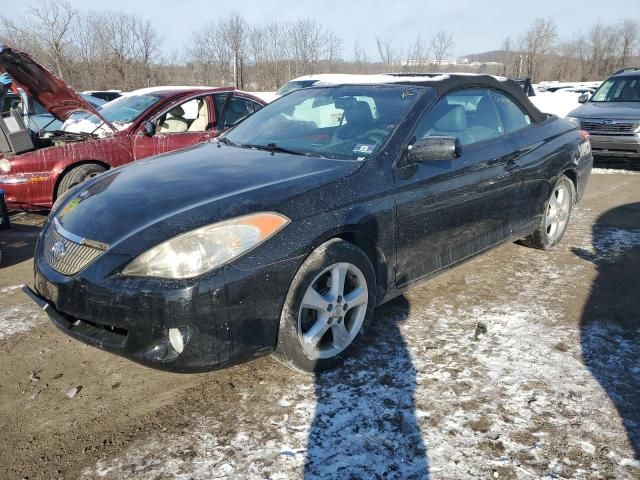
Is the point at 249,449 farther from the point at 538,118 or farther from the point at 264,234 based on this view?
the point at 538,118

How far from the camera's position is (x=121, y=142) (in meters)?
6.07

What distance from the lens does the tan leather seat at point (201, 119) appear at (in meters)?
6.59

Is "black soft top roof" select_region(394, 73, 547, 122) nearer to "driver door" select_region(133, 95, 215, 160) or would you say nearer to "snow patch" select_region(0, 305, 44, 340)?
"snow patch" select_region(0, 305, 44, 340)

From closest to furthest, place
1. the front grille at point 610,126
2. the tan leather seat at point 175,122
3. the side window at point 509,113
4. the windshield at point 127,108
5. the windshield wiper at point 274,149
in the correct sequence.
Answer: the windshield wiper at point 274,149
the side window at point 509,113
the windshield at point 127,108
the tan leather seat at point 175,122
the front grille at point 610,126

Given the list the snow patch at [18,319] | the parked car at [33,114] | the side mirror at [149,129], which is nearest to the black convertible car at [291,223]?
the snow patch at [18,319]

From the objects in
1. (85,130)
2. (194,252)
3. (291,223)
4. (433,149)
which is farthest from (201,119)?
(194,252)

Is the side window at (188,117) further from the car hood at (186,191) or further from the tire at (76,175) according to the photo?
the car hood at (186,191)

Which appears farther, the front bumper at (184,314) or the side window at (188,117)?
the side window at (188,117)

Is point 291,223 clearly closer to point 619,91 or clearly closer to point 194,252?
point 194,252

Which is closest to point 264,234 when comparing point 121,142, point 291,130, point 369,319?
point 369,319

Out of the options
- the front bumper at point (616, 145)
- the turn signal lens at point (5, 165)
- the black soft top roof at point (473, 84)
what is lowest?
the front bumper at point (616, 145)

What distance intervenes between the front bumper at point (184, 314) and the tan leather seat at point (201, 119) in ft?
14.4

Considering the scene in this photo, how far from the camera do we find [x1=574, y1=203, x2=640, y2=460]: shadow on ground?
2617 mm

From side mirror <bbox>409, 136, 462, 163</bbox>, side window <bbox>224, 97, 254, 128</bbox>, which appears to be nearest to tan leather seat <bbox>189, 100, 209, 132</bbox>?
side window <bbox>224, 97, 254, 128</bbox>
